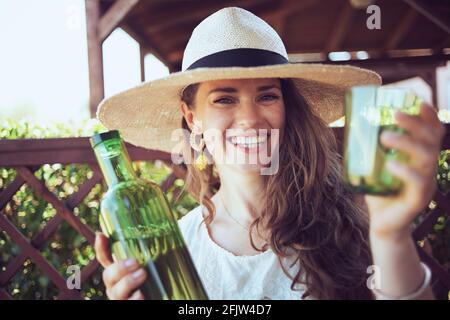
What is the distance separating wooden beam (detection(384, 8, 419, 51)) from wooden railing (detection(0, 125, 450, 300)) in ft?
9.64

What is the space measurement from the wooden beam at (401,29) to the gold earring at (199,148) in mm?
3357

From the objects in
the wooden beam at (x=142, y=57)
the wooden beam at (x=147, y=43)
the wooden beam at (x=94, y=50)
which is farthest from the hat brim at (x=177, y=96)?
the wooden beam at (x=142, y=57)

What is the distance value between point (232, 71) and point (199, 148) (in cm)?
34

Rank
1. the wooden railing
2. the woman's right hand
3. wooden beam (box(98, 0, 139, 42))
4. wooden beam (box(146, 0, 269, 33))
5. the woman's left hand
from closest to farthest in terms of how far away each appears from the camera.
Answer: the woman's left hand
the woman's right hand
the wooden railing
wooden beam (box(98, 0, 139, 42))
wooden beam (box(146, 0, 269, 33))

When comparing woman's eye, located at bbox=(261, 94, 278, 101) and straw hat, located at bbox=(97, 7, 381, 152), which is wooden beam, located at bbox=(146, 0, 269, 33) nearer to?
straw hat, located at bbox=(97, 7, 381, 152)

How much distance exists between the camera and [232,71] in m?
0.92

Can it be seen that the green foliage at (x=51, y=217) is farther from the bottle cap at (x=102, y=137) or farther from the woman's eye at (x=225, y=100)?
the bottle cap at (x=102, y=137)

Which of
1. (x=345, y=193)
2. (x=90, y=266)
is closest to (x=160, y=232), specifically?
(x=345, y=193)

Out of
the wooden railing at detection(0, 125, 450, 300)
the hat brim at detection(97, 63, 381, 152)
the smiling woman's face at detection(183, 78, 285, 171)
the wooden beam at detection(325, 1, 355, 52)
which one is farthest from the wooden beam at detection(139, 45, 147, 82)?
the smiling woman's face at detection(183, 78, 285, 171)

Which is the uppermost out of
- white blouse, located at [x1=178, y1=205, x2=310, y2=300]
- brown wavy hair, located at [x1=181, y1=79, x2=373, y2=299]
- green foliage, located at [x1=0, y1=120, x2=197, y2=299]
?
brown wavy hair, located at [x1=181, y1=79, x2=373, y2=299]

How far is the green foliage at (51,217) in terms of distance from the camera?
1.92m

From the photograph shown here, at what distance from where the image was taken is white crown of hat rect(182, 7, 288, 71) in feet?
3.28

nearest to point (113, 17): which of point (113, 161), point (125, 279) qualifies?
point (113, 161)

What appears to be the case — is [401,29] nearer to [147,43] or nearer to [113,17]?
[147,43]
